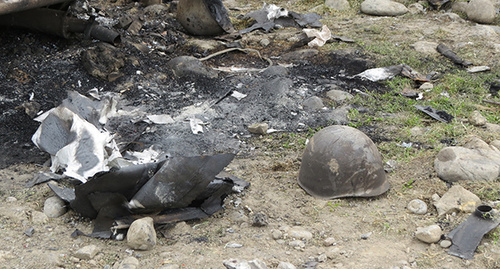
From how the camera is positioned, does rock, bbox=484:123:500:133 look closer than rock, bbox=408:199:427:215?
No

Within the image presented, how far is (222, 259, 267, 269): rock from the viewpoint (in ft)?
11.3

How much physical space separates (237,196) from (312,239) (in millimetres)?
953

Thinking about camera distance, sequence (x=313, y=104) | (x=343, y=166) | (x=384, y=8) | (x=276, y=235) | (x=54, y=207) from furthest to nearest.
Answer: (x=384, y=8) → (x=313, y=104) → (x=343, y=166) → (x=54, y=207) → (x=276, y=235)

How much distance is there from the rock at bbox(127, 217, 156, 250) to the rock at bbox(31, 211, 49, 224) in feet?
2.72

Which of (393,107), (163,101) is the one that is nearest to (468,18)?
(393,107)

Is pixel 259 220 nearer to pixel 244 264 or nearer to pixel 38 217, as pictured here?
pixel 244 264

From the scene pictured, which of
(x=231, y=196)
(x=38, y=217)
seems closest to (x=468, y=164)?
(x=231, y=196)

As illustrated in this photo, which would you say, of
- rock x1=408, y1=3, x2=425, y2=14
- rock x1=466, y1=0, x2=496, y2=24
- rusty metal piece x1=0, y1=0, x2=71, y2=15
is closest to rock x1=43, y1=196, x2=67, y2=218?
rusty metal piece x1=0, y1=0, x2=71, y2=15

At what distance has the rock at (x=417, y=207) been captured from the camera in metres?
4.52

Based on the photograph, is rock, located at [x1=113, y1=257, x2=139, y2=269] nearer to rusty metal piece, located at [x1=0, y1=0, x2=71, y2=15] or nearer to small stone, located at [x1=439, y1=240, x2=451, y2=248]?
small stone, located at [x1=439, y1=240, x2=451, y2=248]

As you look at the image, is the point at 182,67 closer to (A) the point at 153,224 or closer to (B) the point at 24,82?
(B) the point at 24,82

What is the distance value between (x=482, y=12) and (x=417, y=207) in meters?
7.41

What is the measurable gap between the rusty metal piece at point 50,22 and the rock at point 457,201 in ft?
17.9

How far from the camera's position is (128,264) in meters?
3.59
